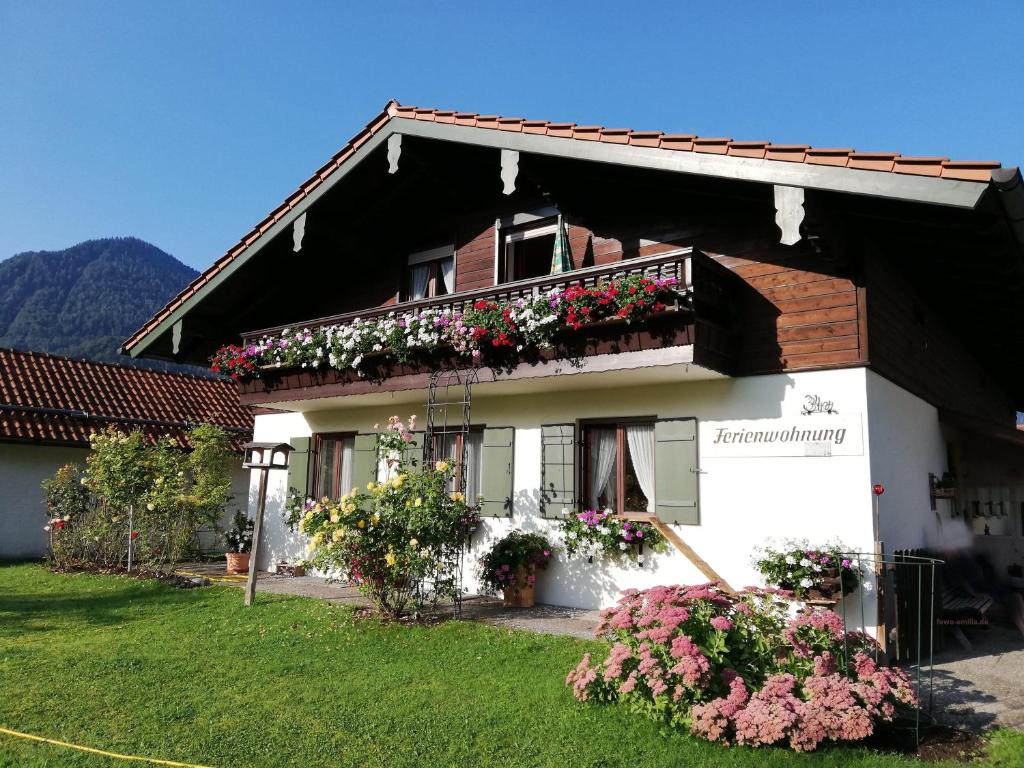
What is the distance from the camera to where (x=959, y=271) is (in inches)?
343

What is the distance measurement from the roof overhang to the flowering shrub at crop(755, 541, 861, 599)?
344 centimetres

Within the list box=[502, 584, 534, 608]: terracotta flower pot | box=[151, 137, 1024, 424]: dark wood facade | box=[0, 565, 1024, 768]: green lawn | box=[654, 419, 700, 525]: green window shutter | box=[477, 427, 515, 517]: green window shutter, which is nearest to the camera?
box=[0, 565, 1024, 768]: green lawn

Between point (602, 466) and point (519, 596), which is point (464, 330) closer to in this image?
point (602, 466)

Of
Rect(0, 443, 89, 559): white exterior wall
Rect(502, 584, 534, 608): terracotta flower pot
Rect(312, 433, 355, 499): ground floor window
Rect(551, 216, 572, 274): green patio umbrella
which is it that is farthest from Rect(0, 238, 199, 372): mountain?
Rect(502, 584, 534, 608): terracotta flower pot

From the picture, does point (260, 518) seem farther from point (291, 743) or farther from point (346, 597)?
point (291, 743)

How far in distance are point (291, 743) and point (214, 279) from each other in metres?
9.05

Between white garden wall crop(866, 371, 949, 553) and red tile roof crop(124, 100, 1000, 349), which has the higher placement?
red tile roof crop(124, 100, 1000, 349)

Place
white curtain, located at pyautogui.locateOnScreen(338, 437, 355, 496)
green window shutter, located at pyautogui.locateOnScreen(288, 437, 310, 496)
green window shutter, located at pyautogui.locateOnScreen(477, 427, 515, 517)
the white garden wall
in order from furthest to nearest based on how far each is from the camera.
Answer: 1. green window shutter, located at pyautogui.locateOnScreen(288, 437, 310, 496)
2. white curtain, located at pyautogui.locateOnScreen(338, 437, 355, 496)
3. green window shutter, located at pyautogui.locateOnScreen(477, 427, 515, 517)
4. the white garden wall

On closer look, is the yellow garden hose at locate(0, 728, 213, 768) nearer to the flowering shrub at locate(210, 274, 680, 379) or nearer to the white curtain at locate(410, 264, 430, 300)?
the flowering shrub at locate(210, 274, 680, 379)

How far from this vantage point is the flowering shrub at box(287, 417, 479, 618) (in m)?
7.82

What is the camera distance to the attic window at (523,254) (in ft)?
35.3

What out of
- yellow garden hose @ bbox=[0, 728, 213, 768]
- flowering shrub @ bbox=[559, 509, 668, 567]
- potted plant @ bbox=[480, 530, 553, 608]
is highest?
flowering shrub @ bbox=[559, 509, 668, 567]

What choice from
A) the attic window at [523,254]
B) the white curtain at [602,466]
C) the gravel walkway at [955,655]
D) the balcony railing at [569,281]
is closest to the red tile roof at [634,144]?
the balcony railing at [569,281]

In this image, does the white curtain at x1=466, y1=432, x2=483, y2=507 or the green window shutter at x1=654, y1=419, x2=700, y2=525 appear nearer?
the green window shutter at x1=654, y1=419, x2=700, y2=525
